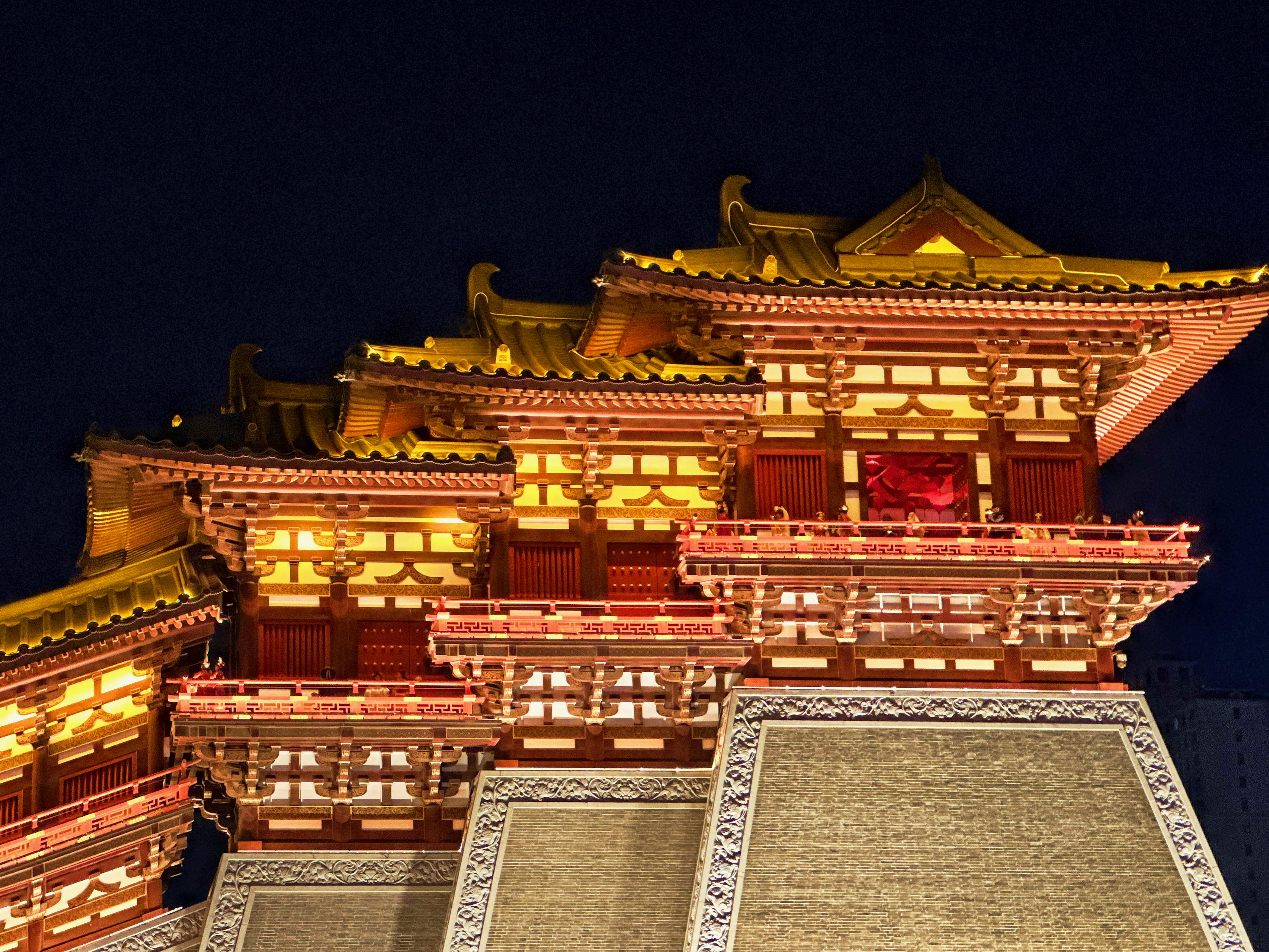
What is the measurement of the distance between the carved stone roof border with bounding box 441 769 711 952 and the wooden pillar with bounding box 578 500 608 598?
6.66 ft

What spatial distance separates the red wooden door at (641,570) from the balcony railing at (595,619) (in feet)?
4.87

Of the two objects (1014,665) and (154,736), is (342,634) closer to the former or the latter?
(154,736)

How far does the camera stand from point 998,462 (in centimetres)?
1742

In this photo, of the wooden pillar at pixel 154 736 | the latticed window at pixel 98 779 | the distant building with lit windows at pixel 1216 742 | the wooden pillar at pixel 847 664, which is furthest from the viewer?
the distant building with lit windows at pixel 1216 742

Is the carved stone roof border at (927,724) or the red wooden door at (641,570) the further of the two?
the red wooden door at (641,570)

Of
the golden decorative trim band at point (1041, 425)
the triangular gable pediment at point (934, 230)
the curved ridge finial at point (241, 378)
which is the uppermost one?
the triangular gable pediment at point (934, 230)

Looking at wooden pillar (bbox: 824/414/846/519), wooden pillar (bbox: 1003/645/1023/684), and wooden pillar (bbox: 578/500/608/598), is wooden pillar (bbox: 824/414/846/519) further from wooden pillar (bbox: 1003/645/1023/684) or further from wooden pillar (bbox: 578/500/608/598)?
wooden pillar (bbox: 578/500/608/598)

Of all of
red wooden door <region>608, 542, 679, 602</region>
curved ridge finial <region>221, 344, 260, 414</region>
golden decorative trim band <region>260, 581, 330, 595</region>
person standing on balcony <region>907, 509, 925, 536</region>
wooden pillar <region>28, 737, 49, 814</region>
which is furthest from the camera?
wooden pillar <region>28, 737, 49, 814</region>

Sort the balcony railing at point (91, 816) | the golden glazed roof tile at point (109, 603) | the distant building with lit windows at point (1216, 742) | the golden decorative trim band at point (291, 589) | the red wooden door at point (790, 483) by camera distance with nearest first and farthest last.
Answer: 1. the red wooden door at point (790, 483)
2. the golden decorative trim band at point (291, 589)
3. the golden glazed roof tile at point (109, 603)
4. the balcony railing at point (91, 816)
5. the distant building with lit windows at point (1216, 742)

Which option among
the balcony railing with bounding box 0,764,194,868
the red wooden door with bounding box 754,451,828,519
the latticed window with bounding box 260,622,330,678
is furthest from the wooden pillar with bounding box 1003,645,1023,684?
the balcony railing with bounding box 0,764,194,868

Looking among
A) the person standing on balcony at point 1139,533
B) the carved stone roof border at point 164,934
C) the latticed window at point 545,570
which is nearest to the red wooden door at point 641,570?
the latticed window at point 545,570

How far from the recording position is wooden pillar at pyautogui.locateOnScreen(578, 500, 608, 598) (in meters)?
17.7

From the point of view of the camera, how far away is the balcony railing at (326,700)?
650 inches

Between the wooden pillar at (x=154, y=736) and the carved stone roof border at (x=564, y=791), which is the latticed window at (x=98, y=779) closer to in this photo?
the wooden pillar at (x=154, y=736)
